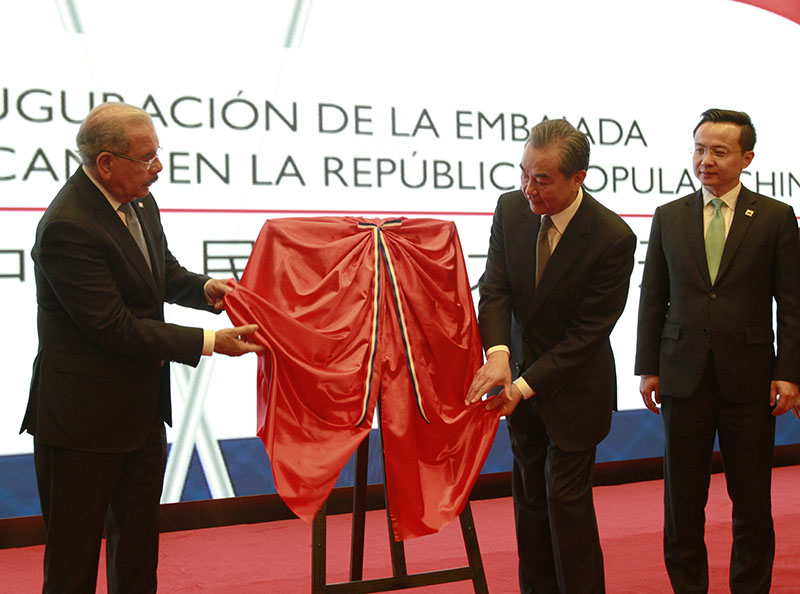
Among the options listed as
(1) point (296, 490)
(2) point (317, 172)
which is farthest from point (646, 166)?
(1) point (296, 490)

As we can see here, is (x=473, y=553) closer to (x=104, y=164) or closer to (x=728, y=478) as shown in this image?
(x=728, y=478)

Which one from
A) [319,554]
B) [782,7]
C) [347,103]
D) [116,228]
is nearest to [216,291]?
[116,228]

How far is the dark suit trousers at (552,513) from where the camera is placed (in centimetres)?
229

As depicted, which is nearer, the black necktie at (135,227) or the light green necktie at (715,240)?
the black necktie at (135,227)

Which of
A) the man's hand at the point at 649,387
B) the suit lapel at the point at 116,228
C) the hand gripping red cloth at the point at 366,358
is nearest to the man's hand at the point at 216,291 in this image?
the hand gripping red cloth at the point at 366,358

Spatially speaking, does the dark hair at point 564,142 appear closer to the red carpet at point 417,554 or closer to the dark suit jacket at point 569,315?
the dark suit jacket at point 569,315

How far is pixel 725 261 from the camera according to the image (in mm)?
2617

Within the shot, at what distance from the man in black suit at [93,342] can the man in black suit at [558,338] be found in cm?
75

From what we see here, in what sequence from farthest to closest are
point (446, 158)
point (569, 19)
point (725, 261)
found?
point (569, 19) → point (446, 158) → point (725, 261)

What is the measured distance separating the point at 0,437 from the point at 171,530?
859 millimetres

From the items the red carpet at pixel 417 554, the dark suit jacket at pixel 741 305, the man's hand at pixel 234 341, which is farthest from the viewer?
the red carpet at pixel 417 554

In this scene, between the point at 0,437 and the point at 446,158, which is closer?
the point at 0,437

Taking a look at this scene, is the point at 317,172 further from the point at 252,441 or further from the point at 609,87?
the point at 609,87

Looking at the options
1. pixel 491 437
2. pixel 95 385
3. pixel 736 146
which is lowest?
pixel 491 437
